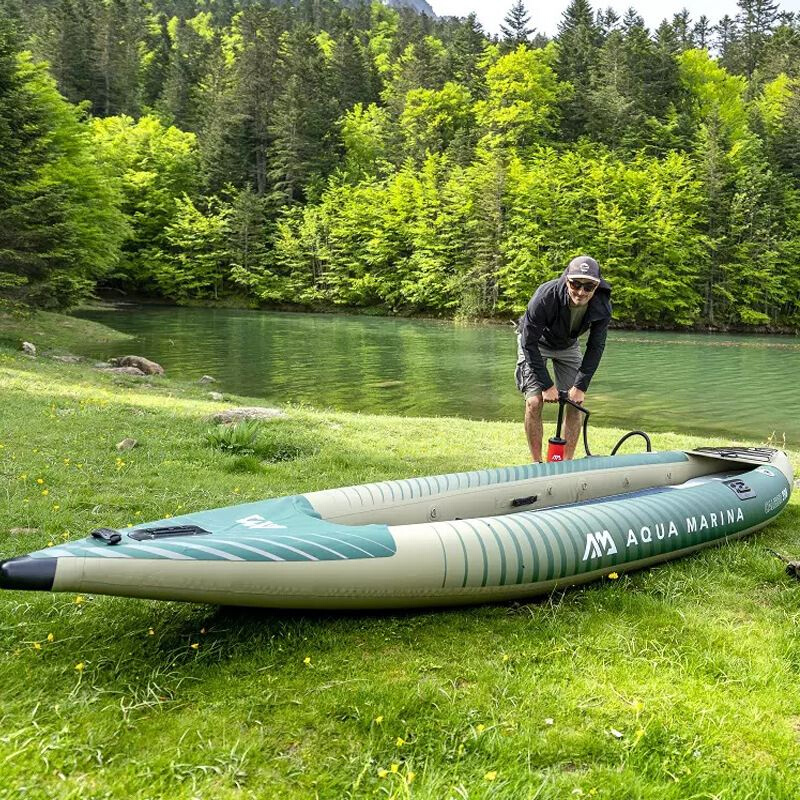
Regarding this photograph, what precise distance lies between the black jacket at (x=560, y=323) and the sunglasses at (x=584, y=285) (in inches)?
7.8

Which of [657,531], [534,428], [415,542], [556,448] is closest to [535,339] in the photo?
[534,428]

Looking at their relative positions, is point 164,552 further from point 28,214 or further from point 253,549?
point 28,214

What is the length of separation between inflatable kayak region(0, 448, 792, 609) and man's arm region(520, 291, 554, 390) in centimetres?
100

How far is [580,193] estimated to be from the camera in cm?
4281

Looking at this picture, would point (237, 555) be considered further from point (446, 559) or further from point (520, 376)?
point (520, 376)

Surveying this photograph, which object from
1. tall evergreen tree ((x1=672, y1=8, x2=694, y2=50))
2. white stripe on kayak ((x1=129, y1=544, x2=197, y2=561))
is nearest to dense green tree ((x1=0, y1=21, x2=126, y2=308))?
white stripe on kayak ((x1=129, y1=544, x2=197, y2=561))

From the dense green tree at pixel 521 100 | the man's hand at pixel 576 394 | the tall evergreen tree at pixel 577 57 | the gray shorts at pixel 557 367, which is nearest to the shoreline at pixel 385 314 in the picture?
the dense green tree at pixel 521 100

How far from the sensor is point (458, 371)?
68.8 feet

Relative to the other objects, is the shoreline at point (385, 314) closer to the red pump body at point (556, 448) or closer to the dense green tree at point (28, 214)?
the dense green tree at point (28, 214)

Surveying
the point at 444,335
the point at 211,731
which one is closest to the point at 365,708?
the point at 211,731

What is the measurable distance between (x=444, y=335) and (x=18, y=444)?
2800cm

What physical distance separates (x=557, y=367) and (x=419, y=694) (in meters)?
4.26

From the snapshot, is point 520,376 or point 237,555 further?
point 520,376

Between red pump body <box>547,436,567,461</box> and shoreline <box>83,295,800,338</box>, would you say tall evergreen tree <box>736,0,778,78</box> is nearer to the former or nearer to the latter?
shoreline <box>83,295,800,338</box>
